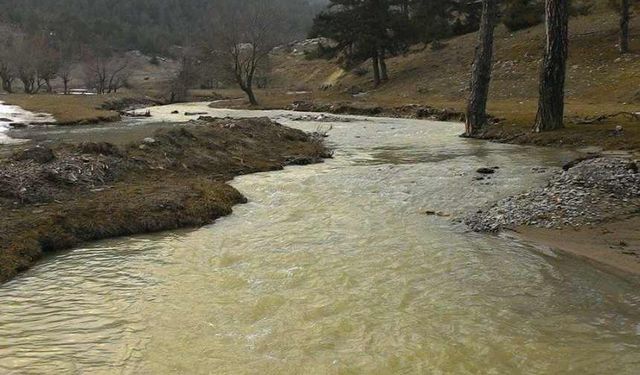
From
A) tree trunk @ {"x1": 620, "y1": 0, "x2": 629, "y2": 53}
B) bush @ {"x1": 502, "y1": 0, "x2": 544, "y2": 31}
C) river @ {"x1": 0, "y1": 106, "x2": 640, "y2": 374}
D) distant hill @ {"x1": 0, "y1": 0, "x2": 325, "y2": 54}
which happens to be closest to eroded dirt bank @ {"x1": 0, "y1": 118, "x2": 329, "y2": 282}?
river @ {"x1": 0, "y1": 106, "x2": 640, "y2": 374}

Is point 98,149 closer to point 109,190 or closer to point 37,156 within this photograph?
point 37,156

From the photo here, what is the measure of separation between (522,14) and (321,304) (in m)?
53.3

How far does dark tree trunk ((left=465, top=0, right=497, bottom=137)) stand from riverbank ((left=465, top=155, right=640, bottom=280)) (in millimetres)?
11805

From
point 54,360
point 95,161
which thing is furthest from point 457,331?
point 95,161

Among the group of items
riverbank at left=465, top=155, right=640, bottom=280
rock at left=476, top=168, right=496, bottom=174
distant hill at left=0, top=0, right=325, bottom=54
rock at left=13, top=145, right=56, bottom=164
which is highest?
distant hill at left=0, top=0, right=325, bottom=54

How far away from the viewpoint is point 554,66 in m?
20.1

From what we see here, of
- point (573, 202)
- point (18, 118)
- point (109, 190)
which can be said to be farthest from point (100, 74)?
point (573, 202)

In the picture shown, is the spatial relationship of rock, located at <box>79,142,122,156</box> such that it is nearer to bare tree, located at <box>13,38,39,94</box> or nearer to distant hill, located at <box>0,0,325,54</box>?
bare tree, located at <box>13,38,39,94</box>

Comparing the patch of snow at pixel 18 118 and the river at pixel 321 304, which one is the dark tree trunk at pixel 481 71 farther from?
the patch of snow at pixel 18 118

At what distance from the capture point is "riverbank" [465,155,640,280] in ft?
29.4

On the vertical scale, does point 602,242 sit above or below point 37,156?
below

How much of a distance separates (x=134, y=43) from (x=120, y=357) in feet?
535

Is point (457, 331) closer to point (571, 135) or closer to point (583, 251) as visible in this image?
→ point (583, 251)

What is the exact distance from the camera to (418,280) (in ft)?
26.9
